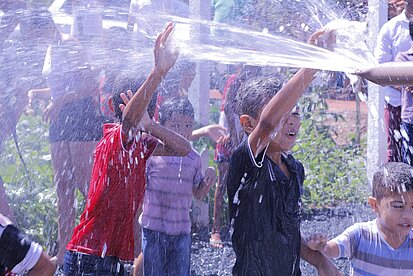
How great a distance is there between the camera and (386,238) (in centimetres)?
411

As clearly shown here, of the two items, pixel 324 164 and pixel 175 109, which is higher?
pixel 175 109

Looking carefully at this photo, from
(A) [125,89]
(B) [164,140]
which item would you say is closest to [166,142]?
(B) [164,140]

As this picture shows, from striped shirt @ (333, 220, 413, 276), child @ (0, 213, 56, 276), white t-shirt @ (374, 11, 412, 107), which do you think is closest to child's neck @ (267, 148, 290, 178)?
striped shirt @ (333, 220, 413, 276)

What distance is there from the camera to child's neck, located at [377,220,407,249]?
4.11 meters

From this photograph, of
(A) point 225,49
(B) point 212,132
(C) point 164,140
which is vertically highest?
(A) point 225,49

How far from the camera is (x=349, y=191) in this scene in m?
8.34

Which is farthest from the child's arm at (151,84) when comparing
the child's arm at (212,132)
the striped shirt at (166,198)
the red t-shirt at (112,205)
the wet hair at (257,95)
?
the child's arm at (212,132)

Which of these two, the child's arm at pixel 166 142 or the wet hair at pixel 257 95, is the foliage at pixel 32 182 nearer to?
the child's arm at pixel 166 142

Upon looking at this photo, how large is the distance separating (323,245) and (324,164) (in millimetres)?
4861

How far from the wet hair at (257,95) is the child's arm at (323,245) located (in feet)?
1.81

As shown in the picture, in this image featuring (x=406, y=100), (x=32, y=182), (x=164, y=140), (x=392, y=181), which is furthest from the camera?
(x=32, y=182)

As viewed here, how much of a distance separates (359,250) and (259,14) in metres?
3.48

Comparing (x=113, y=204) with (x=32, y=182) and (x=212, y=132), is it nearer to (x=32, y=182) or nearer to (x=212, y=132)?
(x=212, y=132)

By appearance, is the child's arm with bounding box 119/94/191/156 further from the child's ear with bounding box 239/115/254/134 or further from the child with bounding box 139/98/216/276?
the child's ear with bounding box 239/115/254/134
